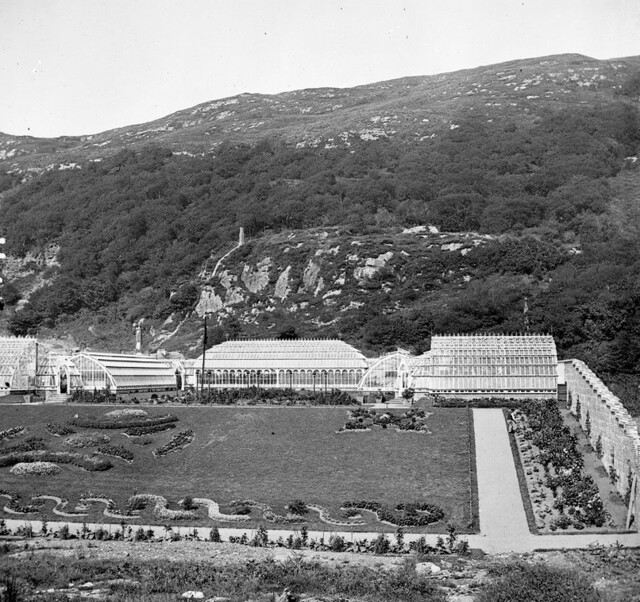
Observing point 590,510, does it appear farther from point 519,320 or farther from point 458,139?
point 458,139

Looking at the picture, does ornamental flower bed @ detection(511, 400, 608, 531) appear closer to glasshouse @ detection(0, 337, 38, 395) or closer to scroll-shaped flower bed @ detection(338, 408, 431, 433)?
scroll-shaped flower bed @ detection(338, 408, 431, 433)

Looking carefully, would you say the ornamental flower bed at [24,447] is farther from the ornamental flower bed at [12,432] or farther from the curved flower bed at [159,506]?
the curved flower bed at [159,506]

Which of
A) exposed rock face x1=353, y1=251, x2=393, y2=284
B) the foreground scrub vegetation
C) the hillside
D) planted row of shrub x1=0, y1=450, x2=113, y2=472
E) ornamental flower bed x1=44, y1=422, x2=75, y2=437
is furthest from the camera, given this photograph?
exposed rock face x1=353, y1=251, x2=393, y2=284

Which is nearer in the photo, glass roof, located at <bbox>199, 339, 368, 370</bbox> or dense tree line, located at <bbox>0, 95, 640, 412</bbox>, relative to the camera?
glass roof, located at <bbox>199, 339, 368, 370</bbox>

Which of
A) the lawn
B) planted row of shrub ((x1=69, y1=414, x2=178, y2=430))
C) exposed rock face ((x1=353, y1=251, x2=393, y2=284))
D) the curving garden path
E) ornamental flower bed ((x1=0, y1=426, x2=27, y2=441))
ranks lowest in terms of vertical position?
the curving garden path

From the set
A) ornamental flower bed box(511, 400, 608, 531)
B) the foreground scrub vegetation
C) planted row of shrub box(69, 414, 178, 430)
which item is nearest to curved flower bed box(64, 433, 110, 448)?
planted row of shrub box(69, 414, 178, 430)

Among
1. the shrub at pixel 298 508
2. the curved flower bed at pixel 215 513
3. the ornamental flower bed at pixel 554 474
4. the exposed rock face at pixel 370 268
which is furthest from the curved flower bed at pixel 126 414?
the exposed rock face at pixel 370 268
